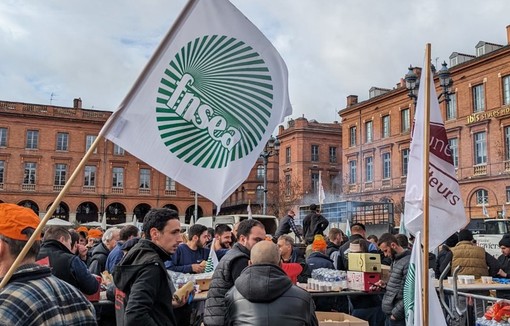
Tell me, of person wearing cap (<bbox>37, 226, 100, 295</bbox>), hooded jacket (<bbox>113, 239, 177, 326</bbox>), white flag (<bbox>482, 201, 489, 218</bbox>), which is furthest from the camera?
white flag (<bbox>482, 201, 489, 218</bbox>)

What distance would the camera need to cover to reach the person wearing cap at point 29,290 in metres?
2.03

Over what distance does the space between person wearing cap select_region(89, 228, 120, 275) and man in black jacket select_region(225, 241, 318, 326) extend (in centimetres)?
474

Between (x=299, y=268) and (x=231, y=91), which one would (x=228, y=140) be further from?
(x=299, y=268)

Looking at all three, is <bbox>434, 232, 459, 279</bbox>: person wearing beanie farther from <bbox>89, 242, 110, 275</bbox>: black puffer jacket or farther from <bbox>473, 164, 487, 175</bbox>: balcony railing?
<bbox>473, 164, 487, 175</bbox>: balcony railing

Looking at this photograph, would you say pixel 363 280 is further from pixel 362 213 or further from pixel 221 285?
pixel 362 213

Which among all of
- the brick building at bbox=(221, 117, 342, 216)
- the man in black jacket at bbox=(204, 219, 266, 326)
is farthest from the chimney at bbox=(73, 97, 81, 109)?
the man in black jacket at bbox=(204, 219, 266, 326)

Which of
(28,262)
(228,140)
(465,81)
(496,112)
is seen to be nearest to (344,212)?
(496,112)

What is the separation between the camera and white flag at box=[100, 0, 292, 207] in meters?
3.28

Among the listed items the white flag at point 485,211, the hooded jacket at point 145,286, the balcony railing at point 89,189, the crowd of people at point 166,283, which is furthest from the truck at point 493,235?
the balcony railing at point 89,189

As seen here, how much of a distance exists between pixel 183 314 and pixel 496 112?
34439 mm

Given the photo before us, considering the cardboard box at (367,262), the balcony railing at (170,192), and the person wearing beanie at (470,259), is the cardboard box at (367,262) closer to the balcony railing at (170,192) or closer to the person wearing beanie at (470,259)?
the person wearing beanie at (470,259)

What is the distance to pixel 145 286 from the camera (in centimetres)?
313

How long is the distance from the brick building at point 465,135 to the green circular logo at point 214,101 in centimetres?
3228

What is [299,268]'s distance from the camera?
20.5ft
